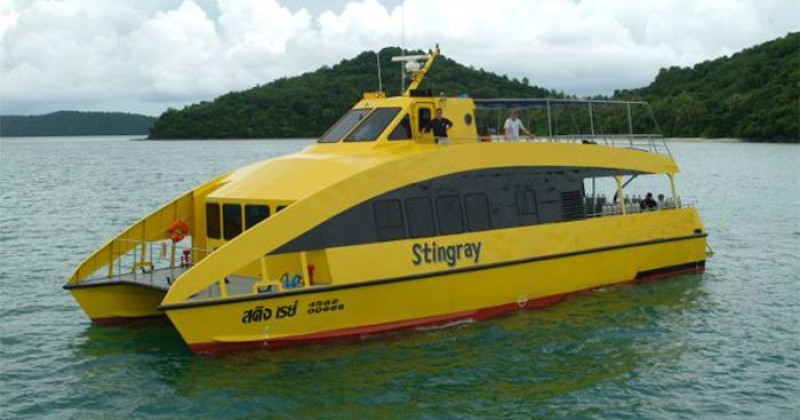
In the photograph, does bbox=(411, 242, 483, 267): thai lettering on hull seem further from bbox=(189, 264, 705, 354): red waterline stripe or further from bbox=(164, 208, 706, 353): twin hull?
bbox=(189, 264, 705, 354): red waterline stripe

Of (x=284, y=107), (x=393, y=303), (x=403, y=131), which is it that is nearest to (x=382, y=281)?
(x=393, y=303)

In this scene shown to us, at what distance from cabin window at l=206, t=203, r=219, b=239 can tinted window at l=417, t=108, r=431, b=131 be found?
374 cm

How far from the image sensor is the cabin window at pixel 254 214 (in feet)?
39.9

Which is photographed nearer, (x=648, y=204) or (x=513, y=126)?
(x=513, y=126)

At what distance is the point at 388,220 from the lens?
12055 mm

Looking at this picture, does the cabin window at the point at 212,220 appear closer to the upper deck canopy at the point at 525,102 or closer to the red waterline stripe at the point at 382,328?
the red waterline stripe at the point at 382,328

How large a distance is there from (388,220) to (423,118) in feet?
9.17

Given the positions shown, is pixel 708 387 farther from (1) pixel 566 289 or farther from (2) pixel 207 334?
(2) pixel 207 334

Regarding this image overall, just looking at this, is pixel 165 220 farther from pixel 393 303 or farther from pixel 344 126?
pixel 393 303

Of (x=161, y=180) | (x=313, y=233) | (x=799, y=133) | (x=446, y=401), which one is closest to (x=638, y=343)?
(x=446, y=401)

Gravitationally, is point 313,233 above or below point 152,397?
above

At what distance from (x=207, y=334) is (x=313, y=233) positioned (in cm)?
196

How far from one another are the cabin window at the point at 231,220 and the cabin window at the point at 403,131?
287 cm

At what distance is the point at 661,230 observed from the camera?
54.3 feet
